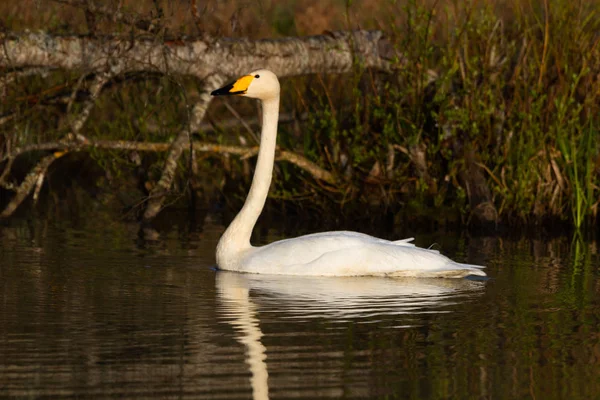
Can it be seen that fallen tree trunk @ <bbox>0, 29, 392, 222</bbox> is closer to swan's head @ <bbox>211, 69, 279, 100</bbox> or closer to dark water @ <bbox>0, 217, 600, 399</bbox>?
swan's head @ <bbox>211, 69, 279, 100</bbox>

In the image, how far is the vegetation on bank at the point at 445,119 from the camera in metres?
13.1

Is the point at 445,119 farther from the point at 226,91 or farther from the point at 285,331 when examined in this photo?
the point at 285,331

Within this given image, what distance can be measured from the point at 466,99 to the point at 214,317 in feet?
19.9

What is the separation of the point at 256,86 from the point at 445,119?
3.36 m

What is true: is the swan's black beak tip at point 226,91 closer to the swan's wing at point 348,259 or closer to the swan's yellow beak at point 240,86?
the swan's yellow beak at point 240,86

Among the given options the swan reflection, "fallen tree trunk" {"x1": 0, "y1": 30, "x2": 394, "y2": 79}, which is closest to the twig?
"fallen tree trunk" {"x1": 0, "y1": 30, "x2": 394, "y2": 79}

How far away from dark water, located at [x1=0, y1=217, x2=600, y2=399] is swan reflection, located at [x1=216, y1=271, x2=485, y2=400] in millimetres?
14

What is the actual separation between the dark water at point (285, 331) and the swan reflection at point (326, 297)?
14 mm

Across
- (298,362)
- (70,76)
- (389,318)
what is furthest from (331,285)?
(70,76)

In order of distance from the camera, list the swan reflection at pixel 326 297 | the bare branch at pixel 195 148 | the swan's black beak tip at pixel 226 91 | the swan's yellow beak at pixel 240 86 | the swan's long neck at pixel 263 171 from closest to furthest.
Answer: the swan reflection at pixel 326 297
the swan's black beak tip at pixel 226 91
the swan's yellow beak at pixel 240 86
the swan's long neck at pixel 263 171
the bare branch at pixel 195 148

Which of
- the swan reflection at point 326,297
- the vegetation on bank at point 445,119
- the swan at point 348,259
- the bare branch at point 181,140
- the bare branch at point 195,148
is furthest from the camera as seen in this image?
the bare branch at point 181,140

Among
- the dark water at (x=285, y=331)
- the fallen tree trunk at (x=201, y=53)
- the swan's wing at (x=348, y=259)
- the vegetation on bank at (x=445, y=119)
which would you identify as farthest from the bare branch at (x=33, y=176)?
A: the swan's wing at (x=348, y=259)

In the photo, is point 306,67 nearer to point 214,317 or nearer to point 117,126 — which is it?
point 117,126

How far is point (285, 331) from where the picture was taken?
741 cm
